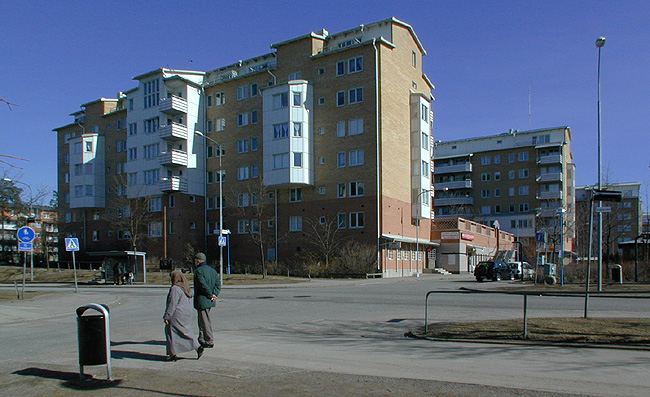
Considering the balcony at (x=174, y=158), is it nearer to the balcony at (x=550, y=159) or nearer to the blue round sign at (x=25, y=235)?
the blue round sign at (x=25, y=235)

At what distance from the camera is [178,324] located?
8.99m

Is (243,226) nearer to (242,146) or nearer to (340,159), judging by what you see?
(242,146)

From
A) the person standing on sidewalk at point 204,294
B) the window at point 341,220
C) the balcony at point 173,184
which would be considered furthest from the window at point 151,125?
the person standing on sidewalk at point 204,294

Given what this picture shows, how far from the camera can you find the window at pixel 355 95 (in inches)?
1938

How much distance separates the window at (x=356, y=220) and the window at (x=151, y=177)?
2409 centimetres

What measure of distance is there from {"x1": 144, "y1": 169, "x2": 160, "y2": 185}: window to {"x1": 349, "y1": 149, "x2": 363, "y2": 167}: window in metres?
23.5

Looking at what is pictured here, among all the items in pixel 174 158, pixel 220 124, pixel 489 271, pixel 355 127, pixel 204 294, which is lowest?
pixel 489 271

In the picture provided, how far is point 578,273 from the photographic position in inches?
1292

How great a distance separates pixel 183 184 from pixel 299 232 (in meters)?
15.1

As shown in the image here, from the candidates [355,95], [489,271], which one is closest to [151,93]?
[355,95]

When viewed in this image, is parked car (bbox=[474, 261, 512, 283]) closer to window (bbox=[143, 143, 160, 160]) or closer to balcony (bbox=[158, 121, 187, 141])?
balcony (bbox=[158, 121, 187, 141])

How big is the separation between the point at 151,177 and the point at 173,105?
29.8ft

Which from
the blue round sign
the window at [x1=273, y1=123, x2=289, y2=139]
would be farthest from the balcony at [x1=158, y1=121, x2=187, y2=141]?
the blue round sign

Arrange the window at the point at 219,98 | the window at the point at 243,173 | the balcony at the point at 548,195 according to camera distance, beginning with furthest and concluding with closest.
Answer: the balcony at the point at 548,195 < the window at the point at 219,98 < the window at the point at 243,173
